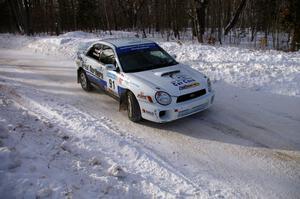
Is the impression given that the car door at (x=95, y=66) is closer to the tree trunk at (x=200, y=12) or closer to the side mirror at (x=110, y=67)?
the side mirror at (x=110, y=67)

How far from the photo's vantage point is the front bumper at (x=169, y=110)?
5.89m

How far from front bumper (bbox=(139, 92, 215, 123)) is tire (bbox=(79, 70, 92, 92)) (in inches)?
115

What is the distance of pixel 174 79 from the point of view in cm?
627

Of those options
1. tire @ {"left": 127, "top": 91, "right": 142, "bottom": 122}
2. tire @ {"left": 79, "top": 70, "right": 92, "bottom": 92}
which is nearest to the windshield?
tire @ {"left": 127, "top": 91, "right": 142, "bottom": 122}

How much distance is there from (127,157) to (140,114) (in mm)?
1396

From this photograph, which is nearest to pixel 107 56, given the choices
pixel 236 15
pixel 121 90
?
pixel 121 90

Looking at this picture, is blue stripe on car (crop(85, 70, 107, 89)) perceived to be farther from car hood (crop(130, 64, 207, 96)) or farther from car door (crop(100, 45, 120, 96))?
car hood (crop(130, 64, 207, 96))

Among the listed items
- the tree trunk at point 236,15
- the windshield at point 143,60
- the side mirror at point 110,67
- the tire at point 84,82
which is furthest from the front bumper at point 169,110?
the tree trunk at point 236,15

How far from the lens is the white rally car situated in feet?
19.5

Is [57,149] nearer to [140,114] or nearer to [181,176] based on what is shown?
[140,114]

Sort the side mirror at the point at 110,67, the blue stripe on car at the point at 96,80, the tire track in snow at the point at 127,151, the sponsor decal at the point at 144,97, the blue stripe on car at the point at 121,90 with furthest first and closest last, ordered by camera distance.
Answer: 1. the blue stripe on car at the point at 96,80
2. the side mirror at the point at 110,67
3. the blue stripe on car at the point at 121,90
4. the sponsor decal at the point at 144,97
5. the tire track in snow at the point at 127,151

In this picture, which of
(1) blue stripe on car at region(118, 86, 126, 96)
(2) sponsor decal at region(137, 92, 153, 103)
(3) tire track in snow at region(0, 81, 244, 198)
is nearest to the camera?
(3) tire track in snow at region(0, 81, 244, 198)

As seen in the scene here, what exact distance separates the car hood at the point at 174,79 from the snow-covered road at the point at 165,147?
791mm

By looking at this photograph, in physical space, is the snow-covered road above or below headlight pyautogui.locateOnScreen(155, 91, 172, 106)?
below
